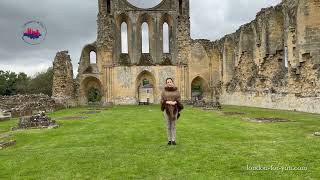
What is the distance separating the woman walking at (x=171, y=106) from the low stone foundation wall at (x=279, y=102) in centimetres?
1271

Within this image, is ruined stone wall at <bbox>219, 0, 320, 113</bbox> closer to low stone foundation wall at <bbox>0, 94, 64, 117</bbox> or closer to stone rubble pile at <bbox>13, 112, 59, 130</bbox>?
stone rubble pile at <bbox>13, 112, 59, 130</bbox>

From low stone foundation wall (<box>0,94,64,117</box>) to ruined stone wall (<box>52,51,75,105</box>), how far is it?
3.90 m

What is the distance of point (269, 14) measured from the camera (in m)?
28.0

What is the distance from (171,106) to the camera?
9.89m

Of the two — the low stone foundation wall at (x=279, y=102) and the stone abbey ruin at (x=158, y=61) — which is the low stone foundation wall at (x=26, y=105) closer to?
the stone abbey ruin at (x=158, y=61)

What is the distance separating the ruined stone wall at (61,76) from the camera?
123 feet

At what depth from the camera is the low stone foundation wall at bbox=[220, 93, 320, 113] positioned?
2153 centimetres

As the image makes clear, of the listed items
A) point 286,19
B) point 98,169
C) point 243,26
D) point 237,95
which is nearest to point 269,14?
point 286,19

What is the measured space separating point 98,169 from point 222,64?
114 ft

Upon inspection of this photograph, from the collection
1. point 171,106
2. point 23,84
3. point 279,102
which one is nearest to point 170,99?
point 171,106

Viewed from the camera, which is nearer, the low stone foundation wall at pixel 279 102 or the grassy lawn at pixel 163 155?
the grassy lawn at pixel 163 155

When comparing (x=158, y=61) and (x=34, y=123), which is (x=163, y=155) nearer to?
(x=34, y=123)

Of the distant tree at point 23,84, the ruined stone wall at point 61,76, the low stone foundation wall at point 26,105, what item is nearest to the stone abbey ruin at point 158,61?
the ruined stone wall at point 61,76

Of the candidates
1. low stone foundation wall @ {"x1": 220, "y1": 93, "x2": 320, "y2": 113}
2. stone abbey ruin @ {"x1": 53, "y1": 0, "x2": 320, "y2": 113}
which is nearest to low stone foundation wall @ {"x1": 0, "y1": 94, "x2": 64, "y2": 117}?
stone abbey ruin @ {"x1": 53, "y1": 0, "x2": 320, "y2": 113}
